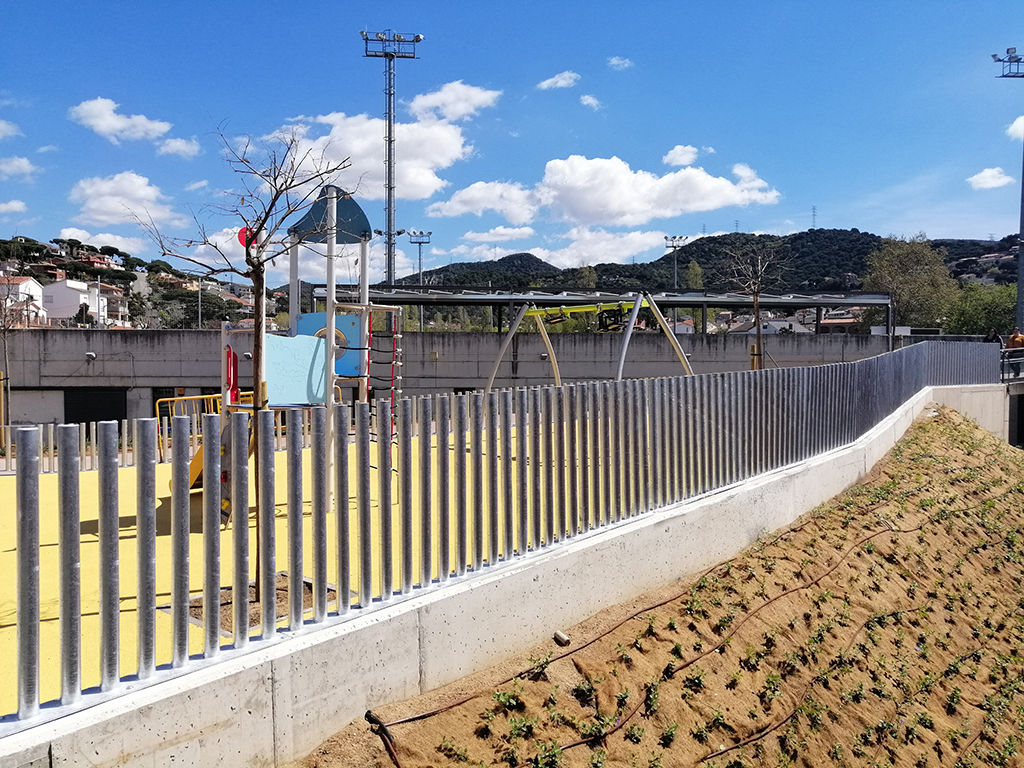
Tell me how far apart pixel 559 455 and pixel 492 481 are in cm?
81

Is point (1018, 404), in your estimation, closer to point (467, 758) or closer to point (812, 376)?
point (812, 376)

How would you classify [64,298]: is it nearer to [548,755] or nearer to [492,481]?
[492,481]

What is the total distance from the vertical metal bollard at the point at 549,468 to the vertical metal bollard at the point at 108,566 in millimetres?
3133

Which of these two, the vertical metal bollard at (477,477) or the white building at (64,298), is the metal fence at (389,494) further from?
the white building at (64,298)

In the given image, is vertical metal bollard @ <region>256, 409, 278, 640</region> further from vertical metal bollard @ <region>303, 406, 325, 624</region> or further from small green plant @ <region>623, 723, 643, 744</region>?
small green plant @ <region>623, 723, 643, 744</region>

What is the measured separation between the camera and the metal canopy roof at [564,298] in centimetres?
2839

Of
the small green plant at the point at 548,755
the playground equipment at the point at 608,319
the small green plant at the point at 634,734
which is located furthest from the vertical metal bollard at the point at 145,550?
the playground equipment at the point at 608,319

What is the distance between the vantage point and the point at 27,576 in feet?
9.70

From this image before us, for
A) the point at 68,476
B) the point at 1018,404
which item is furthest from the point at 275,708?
the point at 1018,404

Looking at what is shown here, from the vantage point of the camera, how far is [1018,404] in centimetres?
2816

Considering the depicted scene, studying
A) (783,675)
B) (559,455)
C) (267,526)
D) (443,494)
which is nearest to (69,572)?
(267,526)

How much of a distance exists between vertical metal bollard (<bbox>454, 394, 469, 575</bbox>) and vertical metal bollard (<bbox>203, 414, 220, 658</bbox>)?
5.30 ft

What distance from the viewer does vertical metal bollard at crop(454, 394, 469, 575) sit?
196 inches

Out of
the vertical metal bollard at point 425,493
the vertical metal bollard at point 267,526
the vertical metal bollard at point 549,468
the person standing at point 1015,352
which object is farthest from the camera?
the person standing at point 1015,352
